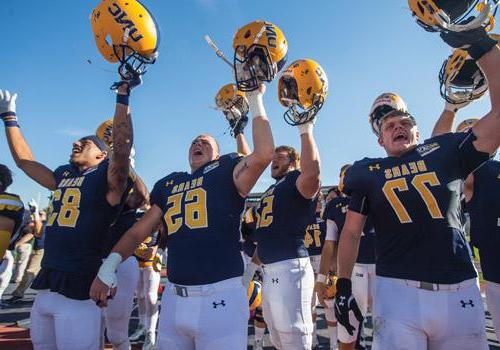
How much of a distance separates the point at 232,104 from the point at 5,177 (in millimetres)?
2953

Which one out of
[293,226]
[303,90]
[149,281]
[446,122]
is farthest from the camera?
[149,281]

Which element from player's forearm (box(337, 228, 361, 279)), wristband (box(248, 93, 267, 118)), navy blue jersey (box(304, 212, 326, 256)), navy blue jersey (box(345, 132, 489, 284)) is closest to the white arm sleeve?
navy blue jersey (box(304, 212, 326, 256))

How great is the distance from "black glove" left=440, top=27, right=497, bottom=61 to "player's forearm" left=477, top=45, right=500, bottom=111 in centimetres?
3

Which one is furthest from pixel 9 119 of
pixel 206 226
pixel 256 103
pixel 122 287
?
pixel 256 103

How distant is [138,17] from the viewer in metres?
3.38

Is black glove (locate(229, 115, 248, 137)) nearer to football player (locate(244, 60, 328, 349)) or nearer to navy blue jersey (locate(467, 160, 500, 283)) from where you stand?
football player (locate(244, 60, 328, 349))

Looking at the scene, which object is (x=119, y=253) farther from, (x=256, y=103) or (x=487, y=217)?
(x=487, y=217)

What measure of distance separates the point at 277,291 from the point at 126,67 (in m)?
2.65

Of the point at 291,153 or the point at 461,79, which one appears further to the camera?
the point at 291,153

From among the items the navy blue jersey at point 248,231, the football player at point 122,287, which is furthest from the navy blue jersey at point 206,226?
the navy blue jersey at point 248,231

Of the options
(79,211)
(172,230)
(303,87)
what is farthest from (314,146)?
(79,211)

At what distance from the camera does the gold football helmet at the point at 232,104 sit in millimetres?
4785

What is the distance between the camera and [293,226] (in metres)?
4.08

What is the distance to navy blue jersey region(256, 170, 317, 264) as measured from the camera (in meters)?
4.00
